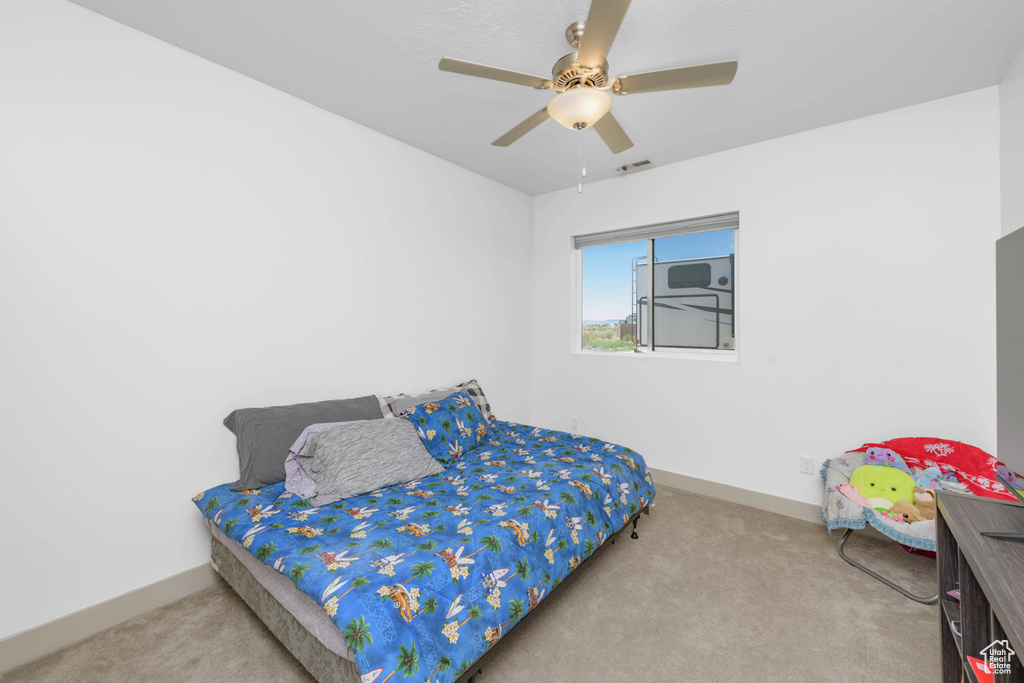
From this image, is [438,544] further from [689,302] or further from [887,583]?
[689,302]

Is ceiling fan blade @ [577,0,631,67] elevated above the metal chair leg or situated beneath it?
elevated above

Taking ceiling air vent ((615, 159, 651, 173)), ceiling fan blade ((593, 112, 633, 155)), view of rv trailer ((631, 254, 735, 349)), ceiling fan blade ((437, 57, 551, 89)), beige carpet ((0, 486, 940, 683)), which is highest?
ceiling air vent ((615, 159, 651, 173))

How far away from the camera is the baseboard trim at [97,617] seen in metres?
1.61

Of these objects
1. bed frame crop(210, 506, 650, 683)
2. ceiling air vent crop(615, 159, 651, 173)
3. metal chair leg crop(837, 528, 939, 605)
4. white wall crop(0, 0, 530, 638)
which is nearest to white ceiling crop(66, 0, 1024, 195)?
white wall crop(0, 0, 530, 638)

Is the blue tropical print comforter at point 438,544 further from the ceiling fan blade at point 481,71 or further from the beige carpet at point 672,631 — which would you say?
the ceiling fan blade at point 481,71

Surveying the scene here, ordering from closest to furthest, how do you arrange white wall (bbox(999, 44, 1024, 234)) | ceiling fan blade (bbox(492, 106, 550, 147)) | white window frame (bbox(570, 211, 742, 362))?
ceiling fan blade (bbox(492, 106, 550, 147)) → white wall (bbox(999, 44, 1024, 234)) → white window frame (bbox(570, 211, 742, 362))

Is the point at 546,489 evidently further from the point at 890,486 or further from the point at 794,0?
the point at 794,0

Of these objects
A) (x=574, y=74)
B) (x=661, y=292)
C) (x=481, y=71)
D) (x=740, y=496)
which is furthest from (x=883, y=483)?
(x=481, y=71)

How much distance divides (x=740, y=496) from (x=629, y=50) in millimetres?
2928

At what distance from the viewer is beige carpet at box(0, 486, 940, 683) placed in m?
1.59

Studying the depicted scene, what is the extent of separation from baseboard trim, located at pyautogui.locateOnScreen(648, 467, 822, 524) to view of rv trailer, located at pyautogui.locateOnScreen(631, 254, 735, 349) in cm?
105

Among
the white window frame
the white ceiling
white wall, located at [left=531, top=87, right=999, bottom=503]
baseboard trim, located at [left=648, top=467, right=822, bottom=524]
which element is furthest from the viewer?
the white window frame

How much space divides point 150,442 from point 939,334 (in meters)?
4.17

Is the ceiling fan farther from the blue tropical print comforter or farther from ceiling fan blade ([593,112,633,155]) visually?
the blue tropical print comforter
